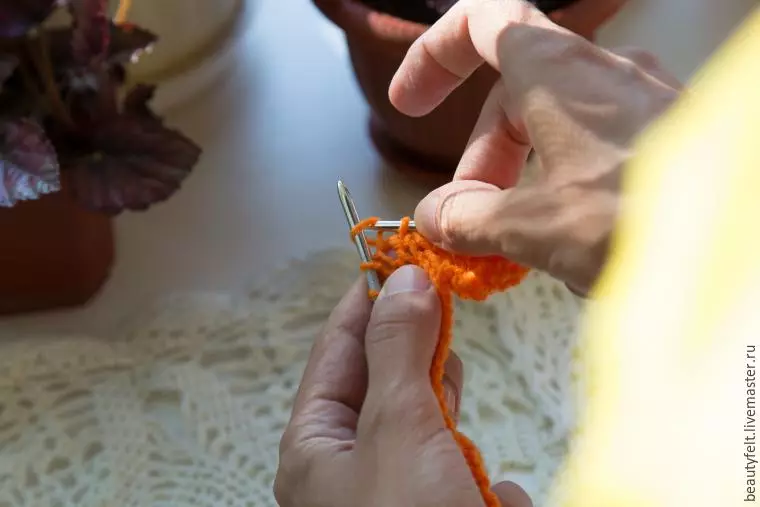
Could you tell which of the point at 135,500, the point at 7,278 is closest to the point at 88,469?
the point at 135,500

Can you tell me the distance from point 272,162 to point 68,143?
26cm

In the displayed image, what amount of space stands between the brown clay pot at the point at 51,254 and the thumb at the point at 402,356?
14.4 inches

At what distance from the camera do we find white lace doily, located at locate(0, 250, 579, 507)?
70cm

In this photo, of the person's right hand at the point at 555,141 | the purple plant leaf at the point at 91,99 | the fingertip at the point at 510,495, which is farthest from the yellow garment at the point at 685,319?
the purple plant leaf at the point at 91,99

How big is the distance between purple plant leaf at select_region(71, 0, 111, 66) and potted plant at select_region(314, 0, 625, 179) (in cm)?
21

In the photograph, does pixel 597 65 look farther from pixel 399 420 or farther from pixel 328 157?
pixel 328 157

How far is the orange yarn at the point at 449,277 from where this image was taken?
1.63 feet

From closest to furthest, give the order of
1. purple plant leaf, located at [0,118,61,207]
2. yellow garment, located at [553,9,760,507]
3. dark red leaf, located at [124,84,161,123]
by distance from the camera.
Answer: yellow garment, located at [553,9,760,507], purple plant leaf, located at [0,118,61,207], dark red leaf, located at [124,84,161,123]

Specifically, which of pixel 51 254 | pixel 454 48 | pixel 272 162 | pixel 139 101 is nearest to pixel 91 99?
pixel 139 101

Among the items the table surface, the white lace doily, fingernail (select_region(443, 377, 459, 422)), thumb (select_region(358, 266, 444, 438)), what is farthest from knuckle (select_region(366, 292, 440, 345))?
the table surface

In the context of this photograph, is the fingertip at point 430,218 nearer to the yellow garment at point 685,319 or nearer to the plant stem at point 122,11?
the yellow garment at point 685,319

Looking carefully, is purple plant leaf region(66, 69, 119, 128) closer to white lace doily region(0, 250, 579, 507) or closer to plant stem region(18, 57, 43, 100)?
plant stem region(18, 57, 43, 100)

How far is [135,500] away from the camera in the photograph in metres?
0.69

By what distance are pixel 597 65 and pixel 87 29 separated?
46 cm
